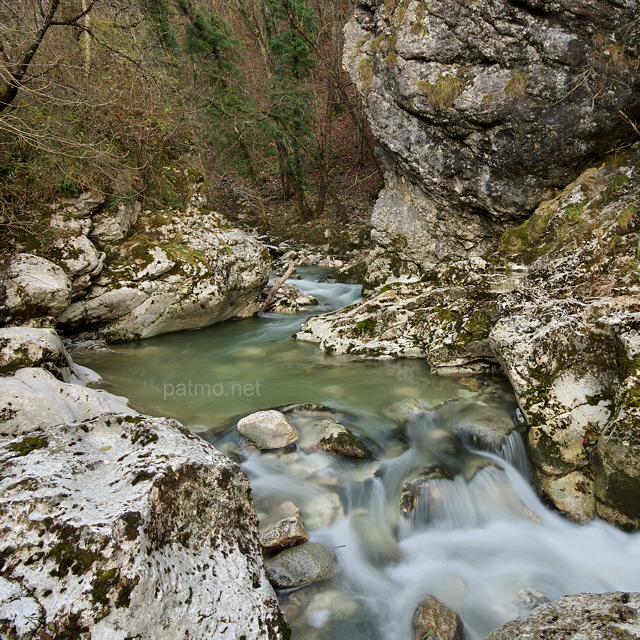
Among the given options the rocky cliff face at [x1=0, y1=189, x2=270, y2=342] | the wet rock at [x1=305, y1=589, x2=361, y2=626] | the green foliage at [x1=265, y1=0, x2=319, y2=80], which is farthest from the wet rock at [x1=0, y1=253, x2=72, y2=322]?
the green foliage at [x1=265, y1=0, x2=319, y2=80]

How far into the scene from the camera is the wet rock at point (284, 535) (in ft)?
11.8

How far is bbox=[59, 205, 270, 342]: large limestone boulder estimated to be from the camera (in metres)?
7.62

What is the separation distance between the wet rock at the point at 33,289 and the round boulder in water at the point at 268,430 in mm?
3559

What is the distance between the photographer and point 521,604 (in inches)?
136

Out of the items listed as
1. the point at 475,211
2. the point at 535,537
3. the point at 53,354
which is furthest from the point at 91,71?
the point at 535,537

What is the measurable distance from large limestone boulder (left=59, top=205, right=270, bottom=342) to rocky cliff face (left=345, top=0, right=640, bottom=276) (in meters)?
3.94

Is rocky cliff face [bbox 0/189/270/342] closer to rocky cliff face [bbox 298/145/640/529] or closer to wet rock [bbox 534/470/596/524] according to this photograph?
rocky cliff face [bbox 298/145/640/529]

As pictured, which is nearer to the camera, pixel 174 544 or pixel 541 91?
pixel 174 544

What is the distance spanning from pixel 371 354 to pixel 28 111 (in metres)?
6.86

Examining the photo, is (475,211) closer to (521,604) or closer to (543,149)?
(543,149)

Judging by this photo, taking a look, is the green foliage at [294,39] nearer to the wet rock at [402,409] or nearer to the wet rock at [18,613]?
Result: the wet rock at [402,409]

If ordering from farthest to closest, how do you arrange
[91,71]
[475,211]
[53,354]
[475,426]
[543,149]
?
[475,211], [91,71], [543,149], [475,426], [53,354]

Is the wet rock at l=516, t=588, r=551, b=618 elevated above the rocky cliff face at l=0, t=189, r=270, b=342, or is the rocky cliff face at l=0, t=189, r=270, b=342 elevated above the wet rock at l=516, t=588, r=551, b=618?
the rocky cliff face at l=0, t=189, r=270, b=342

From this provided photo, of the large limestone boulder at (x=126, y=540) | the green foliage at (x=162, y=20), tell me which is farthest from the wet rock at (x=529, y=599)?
the green foliage at (x=162, y=20)
